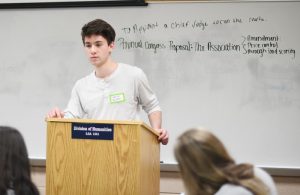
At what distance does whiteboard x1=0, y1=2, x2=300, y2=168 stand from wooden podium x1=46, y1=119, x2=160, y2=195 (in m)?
1.69

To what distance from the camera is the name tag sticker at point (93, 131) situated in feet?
8.23

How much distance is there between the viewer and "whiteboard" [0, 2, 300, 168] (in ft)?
13.5

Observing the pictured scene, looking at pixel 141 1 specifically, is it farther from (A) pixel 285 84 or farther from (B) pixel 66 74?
(A) pixel 285 84

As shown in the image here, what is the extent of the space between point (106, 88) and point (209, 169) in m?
1.42

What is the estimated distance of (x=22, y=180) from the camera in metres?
2.10

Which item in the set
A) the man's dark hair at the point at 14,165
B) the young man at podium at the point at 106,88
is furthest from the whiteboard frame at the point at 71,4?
the man's dark hair at the point at 14,165

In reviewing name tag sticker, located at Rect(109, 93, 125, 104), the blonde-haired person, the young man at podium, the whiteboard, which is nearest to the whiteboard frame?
the whiteboard

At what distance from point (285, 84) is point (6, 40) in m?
2.41

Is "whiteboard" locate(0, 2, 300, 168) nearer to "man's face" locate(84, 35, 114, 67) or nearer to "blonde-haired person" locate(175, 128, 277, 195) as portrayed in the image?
"man's face" locate(84, 35, 114, 67)

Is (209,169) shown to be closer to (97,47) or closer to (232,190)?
(232,190)

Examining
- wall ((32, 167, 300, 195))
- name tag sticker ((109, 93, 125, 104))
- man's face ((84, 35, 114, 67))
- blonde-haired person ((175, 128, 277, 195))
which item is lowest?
wall ((32, 167, 300, 195))

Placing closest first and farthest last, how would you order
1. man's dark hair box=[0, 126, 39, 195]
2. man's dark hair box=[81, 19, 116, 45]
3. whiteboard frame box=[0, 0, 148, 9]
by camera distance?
man's dark hair box=[0, 126, 39, 195], man's dark hair box=[81, 19, 116, 45], whiteboard frame box=[0, 0, 148, 9]

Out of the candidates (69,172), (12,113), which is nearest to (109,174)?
(69,172)

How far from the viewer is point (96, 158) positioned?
2529mm
